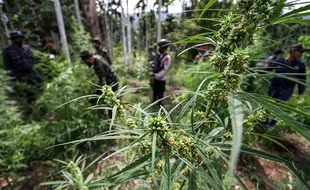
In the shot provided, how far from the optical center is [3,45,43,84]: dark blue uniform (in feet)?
13.8

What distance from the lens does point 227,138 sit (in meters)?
0.85

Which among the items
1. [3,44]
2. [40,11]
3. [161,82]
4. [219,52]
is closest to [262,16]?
[219,52]

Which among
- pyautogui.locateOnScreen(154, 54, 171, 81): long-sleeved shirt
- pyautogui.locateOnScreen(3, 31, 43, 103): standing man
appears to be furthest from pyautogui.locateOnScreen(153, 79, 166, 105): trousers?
pyautogui.locateOnScreen(3, 31, 43, 103): standing man

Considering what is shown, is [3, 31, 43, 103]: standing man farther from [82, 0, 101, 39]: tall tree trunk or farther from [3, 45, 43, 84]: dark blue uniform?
[82, 0, 101, 39]: tall tree trunk

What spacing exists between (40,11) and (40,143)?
8716mm

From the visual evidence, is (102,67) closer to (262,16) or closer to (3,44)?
(262,16)

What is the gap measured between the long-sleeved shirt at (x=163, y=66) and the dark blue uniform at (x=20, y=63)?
2.70 m

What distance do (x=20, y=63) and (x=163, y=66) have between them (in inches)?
119

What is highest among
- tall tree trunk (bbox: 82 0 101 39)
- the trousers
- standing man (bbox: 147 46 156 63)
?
tall tree trunk (bbox: 82 0 101 39)

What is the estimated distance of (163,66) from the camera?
4586 mm

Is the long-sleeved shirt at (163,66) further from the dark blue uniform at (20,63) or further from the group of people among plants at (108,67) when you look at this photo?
the dark blue uniform at (20,63)

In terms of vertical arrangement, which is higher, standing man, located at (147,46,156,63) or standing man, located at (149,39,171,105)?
standing man, located at (149,39,171,105)

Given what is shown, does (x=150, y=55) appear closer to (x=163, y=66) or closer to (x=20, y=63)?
(x=163, y=66)

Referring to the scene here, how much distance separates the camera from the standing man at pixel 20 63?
4199 mm
